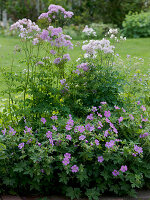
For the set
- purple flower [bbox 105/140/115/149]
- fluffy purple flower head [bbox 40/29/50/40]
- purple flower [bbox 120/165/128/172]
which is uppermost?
fluffy purple flower head [bbox 40/29/50/40]

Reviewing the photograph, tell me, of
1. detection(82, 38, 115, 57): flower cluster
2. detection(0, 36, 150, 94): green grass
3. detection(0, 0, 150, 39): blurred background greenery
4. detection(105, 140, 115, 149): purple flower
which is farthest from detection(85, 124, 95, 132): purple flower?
detection(0, 0, 150, 39): blurred background greenery

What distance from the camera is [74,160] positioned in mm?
2566

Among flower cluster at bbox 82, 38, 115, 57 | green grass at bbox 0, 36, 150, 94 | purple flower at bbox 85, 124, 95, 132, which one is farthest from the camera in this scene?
green grass at bbox 0, 36, 150, 94

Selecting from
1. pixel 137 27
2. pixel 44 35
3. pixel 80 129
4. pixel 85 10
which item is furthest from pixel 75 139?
pixel 85 10

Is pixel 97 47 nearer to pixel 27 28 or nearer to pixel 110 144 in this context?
pixel 27 28

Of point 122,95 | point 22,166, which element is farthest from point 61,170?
point 122,95

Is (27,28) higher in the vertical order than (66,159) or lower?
higher

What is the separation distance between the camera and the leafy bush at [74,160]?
2.54 metres

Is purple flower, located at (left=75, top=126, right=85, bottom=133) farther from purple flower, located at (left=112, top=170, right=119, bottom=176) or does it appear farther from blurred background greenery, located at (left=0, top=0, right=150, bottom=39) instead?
blurred background greenery, located at (left=0, top=0, right=150, bottom=39)

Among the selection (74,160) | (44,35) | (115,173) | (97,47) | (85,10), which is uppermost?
(44,35)

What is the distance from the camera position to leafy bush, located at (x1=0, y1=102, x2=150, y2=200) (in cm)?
254

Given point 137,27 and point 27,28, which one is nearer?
point 27,28

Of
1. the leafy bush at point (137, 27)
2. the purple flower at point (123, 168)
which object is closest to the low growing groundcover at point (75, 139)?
the purple flower at point (123, 168)

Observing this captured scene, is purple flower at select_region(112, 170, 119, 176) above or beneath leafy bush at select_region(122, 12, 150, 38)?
beneath
